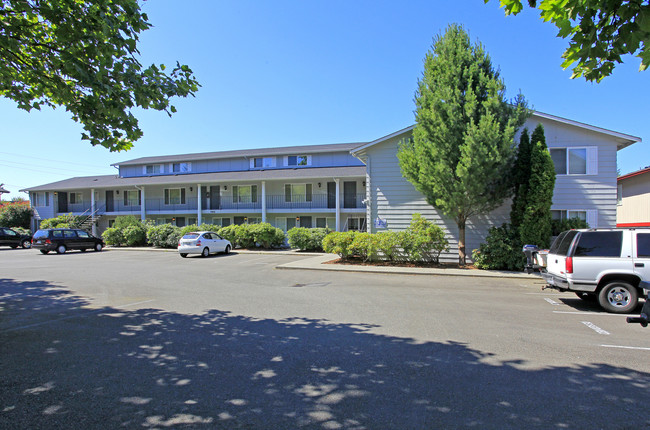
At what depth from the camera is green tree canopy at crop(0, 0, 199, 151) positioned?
18.3 ft

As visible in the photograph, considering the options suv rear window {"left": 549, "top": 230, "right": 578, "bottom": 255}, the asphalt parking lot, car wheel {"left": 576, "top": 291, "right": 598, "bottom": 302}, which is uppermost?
suv rear window {"left": 549, "top": 230, "right": 578, "bottom": 255}

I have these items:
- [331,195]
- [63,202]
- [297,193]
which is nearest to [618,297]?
[331,195]

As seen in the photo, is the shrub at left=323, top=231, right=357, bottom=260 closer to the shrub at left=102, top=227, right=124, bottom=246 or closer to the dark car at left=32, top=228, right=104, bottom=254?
the dark car at left=32, top=228, right=104, bottom=254

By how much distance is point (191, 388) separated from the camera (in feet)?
12.9

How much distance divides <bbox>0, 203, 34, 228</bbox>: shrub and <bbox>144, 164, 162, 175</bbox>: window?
526 inches

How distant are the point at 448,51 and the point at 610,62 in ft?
38.8

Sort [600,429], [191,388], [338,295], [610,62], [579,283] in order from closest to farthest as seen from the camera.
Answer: [600,429] → [610,62] → [191,388] → [579,283] → [338,295]

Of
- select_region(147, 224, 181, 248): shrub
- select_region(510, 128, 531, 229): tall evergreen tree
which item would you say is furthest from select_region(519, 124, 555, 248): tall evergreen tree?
select_region(147, 224, 181, 248): shrub

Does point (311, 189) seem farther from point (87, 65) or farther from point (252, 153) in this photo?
point (87, 65)

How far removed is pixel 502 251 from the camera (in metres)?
14.0

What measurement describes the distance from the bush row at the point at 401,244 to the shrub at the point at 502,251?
5.45 feet

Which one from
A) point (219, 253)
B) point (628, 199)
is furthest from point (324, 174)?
point (628, 199)

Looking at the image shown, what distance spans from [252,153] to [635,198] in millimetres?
28417

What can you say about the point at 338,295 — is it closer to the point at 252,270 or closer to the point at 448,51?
the point at 252,270
